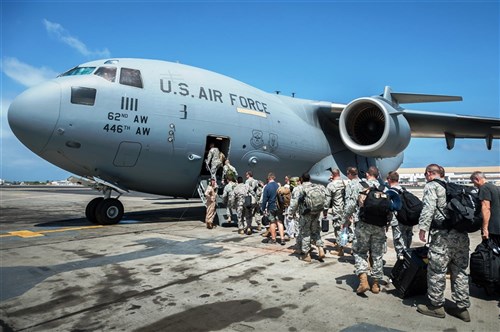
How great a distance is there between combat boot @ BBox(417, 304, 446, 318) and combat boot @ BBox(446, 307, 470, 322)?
14 centimetres

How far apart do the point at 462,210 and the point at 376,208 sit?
96cm

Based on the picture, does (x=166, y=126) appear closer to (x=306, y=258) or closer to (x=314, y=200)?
(x=314, y=200)

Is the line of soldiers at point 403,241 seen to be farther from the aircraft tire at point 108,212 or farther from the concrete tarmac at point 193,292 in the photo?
the aircraft tire at point 108,212

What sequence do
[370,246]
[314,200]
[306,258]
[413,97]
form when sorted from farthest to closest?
[413,97]
[306,258]
[314,200]
[370,246]

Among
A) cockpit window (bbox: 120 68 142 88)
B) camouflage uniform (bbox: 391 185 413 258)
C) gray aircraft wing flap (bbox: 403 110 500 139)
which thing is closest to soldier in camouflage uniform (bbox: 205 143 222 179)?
cockpit window (bbox: 120 68 142 88)

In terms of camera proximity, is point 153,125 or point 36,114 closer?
point 36,114

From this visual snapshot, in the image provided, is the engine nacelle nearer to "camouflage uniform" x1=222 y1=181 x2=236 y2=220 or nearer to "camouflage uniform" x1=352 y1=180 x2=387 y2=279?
"camouflage uniform" x1=222 y1=181 x2=236 y2=220

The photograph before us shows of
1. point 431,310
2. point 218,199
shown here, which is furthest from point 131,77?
point 431,310

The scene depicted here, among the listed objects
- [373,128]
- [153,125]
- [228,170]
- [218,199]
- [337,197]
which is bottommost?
[218,199]

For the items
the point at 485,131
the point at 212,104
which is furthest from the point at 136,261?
the point at 485,131

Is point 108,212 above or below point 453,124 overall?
below

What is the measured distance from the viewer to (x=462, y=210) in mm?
3658

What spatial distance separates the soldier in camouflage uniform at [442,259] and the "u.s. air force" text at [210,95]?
743 centimetres

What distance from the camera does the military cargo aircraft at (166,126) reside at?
27.0ft
